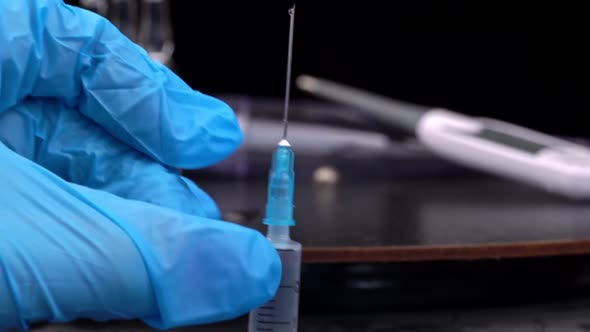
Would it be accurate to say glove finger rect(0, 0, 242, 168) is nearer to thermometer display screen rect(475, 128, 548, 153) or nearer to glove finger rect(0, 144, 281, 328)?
glove finger rect(0, 144, 281, 328)

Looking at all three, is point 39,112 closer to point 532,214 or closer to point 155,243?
point 155,243

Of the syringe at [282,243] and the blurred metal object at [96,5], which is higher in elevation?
the blurred metal object at [96,5]

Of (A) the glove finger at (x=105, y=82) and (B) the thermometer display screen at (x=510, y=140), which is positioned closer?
(A) the glove finger at (x=105, y=82)

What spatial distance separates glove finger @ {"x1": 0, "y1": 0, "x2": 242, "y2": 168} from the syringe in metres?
0.09

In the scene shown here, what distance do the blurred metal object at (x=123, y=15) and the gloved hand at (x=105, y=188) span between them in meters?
1.01

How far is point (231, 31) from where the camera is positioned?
1.87 meters

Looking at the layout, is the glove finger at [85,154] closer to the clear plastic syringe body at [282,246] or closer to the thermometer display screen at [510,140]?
the clear plastic syringe body at [282,246]

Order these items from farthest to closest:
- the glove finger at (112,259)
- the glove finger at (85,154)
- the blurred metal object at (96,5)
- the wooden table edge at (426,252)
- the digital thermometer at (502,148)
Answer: the blurred metal object at (96,5) → the digital thermometer at (502,148) → the wooden table edge at (426,252) → the glove finger at (85,154) → the glove finger at (112,259)

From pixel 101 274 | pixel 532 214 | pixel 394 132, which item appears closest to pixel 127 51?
pixel 101 274

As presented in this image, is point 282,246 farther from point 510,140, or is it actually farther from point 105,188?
point 510,140

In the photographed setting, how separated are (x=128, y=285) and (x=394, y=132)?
1.11 m

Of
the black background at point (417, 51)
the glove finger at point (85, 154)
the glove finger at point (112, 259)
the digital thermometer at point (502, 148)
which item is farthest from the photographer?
the black background at point (417, 51)

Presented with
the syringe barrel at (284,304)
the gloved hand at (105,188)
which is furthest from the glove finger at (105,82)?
the syringe barrel at (284,304)

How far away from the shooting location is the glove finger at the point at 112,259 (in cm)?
45
